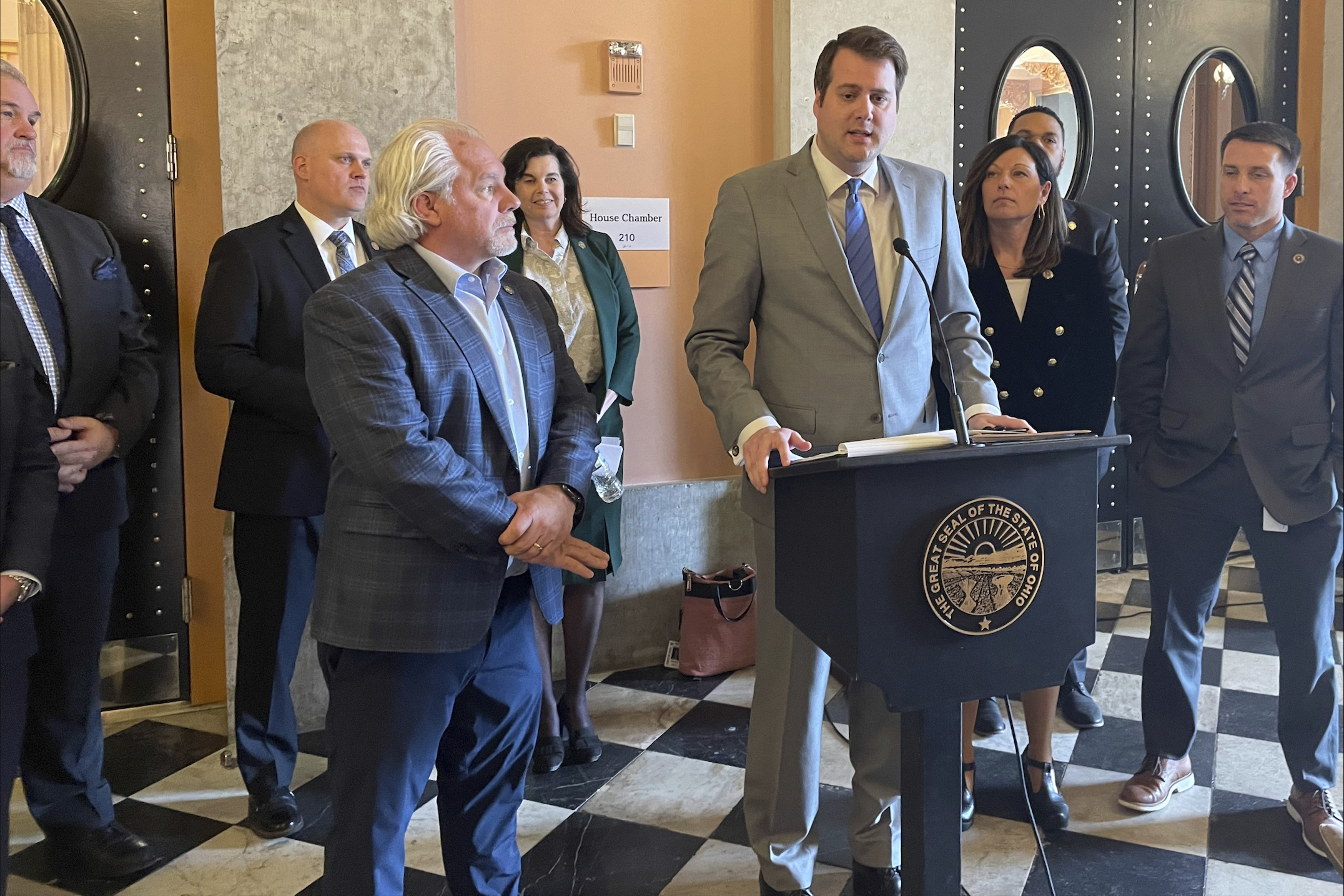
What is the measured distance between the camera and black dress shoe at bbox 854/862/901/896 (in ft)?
7.70

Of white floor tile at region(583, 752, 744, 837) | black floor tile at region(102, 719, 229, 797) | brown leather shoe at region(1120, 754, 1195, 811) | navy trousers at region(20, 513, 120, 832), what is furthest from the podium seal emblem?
black floor tile at region(102, 719, 229, 797)

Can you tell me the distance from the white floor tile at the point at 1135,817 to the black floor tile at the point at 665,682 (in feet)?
4.15

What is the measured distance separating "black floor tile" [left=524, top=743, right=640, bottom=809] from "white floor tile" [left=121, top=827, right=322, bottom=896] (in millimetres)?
611

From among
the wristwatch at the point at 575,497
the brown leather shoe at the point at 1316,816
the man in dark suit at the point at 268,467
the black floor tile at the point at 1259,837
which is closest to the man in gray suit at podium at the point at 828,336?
the wristwatch at the point at 575,497

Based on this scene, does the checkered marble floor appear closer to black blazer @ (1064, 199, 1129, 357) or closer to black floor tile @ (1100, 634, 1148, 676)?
black floor tile @ (1100, 634, 1148, 676)

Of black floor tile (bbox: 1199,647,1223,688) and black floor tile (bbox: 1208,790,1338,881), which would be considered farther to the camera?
black floor tile (bbox: 1199,647,1223,688)

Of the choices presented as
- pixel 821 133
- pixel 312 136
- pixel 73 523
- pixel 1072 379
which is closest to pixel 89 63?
pixel 312 136

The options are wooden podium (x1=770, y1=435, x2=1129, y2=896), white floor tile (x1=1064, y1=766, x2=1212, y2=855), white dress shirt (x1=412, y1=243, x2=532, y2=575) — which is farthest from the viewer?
white floor tile (x1=1064, y1=766, x2=1212, y2=855)

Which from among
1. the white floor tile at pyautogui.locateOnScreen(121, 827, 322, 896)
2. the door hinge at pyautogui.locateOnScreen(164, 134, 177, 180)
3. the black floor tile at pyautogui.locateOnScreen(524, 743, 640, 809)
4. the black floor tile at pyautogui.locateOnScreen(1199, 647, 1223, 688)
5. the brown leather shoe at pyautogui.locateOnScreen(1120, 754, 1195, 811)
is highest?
the door hinge at pyautogui.locateOnScreen(164, 134, 177, 180)

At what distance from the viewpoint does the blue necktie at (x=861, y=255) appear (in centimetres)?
224

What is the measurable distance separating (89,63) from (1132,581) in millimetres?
3577

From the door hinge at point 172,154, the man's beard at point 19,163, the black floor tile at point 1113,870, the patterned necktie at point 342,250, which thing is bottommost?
the black floor tile at point 1113,870

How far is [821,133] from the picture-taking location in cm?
227

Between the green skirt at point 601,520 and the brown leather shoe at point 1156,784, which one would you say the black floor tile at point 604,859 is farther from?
the brown leather shoe at point 1156,784
